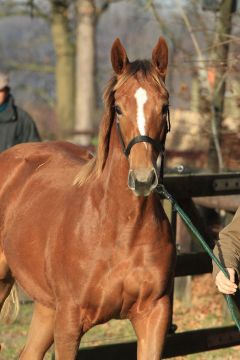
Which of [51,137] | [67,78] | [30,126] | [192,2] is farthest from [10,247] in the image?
[67,78]

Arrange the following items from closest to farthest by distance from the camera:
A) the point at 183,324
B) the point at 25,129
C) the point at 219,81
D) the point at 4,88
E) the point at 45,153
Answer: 1. the point at 45,153
2. the point at 4,88
3. the point at 25,129
4. the point at 183,324
5. the point at 219,81

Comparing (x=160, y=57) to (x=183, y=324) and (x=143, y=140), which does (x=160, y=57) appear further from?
(x=183, y=324)

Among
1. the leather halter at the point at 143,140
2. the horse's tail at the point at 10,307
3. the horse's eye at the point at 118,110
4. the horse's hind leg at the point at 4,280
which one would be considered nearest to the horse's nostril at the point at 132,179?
the leather halter at the point at 143,140

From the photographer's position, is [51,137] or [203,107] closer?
[203,107]

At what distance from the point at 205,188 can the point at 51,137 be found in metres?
15.6

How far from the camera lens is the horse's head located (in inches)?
143

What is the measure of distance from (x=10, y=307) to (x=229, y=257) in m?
2.47

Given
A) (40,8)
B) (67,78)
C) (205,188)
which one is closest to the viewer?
(205,188)

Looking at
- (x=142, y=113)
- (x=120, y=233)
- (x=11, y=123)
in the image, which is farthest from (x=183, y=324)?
(x=142, y=113)

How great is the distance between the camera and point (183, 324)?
24.7 ft

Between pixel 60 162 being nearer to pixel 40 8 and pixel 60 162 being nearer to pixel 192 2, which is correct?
pixel 192 2

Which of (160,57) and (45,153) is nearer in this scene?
(160,57)

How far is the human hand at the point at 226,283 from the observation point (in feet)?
12.2

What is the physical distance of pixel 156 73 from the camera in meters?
4.00
